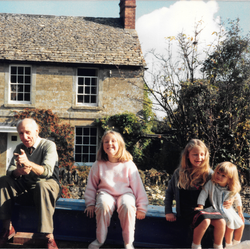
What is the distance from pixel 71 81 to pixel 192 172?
10.0 metres

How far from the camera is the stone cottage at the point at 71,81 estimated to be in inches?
484

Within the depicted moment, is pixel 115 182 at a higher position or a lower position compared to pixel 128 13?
lower

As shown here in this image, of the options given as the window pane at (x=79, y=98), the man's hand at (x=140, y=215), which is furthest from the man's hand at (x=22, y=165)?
the window pane at (x=79, y=98)

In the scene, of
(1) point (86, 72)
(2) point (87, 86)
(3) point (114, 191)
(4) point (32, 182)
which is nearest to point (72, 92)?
(2) point (87, 86)

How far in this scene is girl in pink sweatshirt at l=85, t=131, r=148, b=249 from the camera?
3.08m

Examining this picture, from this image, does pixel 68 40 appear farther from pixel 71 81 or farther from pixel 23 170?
pixel 23 170

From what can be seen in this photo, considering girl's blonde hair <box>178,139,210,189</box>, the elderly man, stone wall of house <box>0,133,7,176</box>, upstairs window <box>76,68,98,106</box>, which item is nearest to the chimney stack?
upstairs window <box>76,68,98,106</box>

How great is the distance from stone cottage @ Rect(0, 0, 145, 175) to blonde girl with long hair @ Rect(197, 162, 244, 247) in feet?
30.2

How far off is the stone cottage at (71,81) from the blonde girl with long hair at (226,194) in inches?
363

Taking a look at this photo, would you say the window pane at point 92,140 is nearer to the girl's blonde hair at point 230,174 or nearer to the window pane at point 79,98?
the window pane at point 79,98

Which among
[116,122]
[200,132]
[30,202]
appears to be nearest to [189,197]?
[30,202]

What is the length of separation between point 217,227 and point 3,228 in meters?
2.40

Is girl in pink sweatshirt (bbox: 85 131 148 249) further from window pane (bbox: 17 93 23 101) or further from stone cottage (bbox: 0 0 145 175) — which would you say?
window pane (bbox: 17 93 23 101)

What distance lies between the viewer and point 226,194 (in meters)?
3.24
